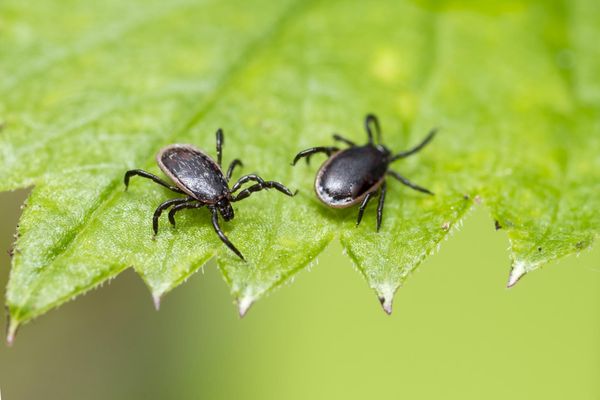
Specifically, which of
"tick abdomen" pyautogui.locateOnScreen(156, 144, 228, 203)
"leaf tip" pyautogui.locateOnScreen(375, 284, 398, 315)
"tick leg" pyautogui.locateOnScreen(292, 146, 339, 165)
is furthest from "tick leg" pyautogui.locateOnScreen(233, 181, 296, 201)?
"leaf tip" pyautogui.locateOnScreen(375, 284, 398, 315)

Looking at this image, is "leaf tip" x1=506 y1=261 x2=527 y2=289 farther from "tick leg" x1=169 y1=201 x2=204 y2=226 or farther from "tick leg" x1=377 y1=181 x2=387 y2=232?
"tick leg" x1=169 y1=201 x2=204 y2=226

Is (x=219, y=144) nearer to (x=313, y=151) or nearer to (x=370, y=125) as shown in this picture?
(x=313, y=151)

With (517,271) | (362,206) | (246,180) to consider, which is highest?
(246,180)

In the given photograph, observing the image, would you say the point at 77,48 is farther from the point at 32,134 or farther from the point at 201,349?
the point at 201,349

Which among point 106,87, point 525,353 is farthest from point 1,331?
point 525,353

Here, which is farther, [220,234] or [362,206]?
[362,206]

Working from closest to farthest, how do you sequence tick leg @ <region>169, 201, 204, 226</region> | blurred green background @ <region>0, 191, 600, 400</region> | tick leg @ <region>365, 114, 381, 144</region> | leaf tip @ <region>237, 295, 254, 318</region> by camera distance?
leaf tip @ <region>237, 295, 254, 318</region>, tick leg @ <region>169, 201, 204, 226</region>, tick leg @ <region>365, 114, 381, 144</region>, blurred green background @ <region>0, 191, 600, 400</region>

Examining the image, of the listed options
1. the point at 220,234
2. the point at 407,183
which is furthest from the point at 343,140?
the point at 220,234

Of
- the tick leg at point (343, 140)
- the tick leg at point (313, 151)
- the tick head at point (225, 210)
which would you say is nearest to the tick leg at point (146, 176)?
the tick head at point (225, 210)
